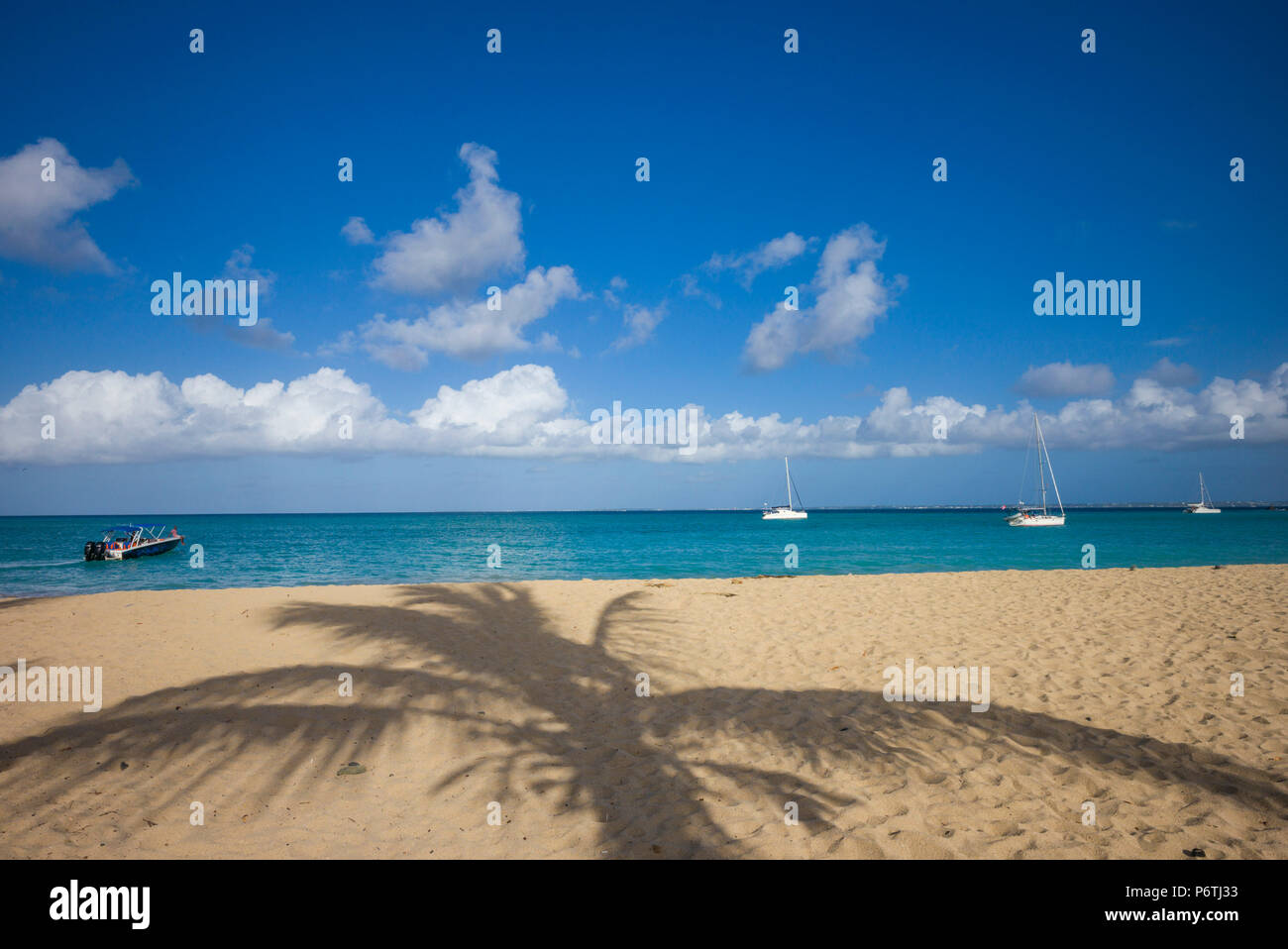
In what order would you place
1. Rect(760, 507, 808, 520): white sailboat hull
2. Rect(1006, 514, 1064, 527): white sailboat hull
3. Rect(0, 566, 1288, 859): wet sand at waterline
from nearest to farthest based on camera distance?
Rect(0, 566, 1288, 859): wet sand at waterline
Rect(1006, 514, 1064, 527): white sailboat hull
Rect(760, 507, 808, 520): white sailboat hull

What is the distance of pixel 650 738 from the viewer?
6.92 metres

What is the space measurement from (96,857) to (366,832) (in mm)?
1987

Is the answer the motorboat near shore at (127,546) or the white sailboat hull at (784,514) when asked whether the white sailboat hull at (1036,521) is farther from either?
the motorboat near shore at (127,546)

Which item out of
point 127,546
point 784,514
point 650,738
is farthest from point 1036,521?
point 127,546

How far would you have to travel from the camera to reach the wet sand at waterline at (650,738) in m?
4.84

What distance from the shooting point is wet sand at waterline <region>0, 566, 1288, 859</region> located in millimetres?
4836

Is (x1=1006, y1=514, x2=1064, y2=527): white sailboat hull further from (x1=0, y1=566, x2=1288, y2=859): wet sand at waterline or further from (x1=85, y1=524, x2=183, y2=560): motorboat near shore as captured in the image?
(x1=85, y1=524, x2=183, y2=560): motorboat near shore

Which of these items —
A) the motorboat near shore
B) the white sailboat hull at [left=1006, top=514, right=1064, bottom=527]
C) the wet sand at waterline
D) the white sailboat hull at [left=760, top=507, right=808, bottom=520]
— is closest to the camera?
the wet sand at waterline

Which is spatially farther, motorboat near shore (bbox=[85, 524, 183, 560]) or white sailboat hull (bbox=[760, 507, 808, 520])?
white sailboat hull (bbox=[760, 507, 808, 520])

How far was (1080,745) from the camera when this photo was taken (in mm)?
6270

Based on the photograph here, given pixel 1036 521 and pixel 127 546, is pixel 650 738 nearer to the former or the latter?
pixel 127 546

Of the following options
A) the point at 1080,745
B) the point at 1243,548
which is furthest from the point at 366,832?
the point at 1243,548

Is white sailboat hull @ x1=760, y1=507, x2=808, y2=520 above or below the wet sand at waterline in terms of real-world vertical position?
below

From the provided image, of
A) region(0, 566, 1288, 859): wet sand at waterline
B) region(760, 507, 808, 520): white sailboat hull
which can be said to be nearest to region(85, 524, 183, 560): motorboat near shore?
region(0, 566, 1288, 859): wet sand at waterline
